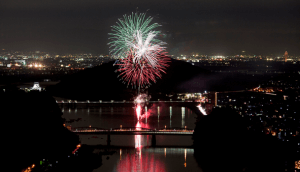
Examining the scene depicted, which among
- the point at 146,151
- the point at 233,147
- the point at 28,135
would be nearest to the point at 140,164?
the point at 146,151

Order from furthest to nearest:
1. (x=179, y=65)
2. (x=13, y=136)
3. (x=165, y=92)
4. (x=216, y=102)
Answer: (x=179, y=65) → (x=165, y=92) → (x=216, y=102) → (x=13, y=136)

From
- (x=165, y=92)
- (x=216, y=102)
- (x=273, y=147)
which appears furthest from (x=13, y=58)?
(x=273, y=147)

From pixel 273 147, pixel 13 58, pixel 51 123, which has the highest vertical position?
pixel 13 58

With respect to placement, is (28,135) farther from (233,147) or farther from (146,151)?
(233,147)

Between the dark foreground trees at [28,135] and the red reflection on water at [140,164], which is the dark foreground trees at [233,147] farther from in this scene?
the dark foreground trees at [28,135]

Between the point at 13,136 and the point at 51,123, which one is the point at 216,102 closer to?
the point at 51,123

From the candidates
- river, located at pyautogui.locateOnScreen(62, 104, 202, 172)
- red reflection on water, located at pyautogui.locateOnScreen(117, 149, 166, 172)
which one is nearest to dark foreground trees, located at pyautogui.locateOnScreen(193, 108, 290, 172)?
river, located at pyautogui.locateOnScreen(62, 104, 202, 172)

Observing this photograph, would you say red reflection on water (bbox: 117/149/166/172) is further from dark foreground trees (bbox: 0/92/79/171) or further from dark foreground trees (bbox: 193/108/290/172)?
dark foreground trees (bbox: 0/92/79/171)

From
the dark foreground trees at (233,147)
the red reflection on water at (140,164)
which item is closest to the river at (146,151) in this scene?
the red reflection on water at (140,164)
